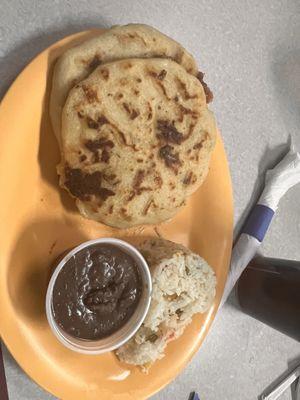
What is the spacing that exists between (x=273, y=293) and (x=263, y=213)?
0.23 m

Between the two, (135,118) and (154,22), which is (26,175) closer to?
(135,118)

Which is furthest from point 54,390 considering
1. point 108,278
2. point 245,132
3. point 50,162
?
point 245,132

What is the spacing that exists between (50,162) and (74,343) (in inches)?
14.9

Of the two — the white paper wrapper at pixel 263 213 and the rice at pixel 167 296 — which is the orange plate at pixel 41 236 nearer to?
the rice at pixel 167 296

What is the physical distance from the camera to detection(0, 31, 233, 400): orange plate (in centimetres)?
96

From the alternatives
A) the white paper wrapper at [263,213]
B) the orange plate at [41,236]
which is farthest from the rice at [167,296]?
the white paper wrapper at [263,213]

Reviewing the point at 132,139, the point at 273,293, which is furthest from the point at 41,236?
the point at 273,293

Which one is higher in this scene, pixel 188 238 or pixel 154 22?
pixel 154 22

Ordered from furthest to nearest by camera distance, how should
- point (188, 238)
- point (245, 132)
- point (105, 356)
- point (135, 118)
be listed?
point (245, 132) < point (188, 238) < point (105, 356) < point (135, 118)

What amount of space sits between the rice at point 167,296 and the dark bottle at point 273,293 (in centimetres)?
23

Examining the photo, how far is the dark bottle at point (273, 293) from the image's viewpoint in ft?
4.27

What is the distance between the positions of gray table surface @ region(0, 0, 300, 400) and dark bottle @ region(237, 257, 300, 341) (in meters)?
0.06

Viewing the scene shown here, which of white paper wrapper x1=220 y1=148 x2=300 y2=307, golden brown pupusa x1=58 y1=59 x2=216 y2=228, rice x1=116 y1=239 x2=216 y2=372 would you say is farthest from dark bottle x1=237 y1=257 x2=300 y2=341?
golden brown pupusa x1=58 y1=59 x2=216 y2=228

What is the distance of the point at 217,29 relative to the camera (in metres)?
1.34
